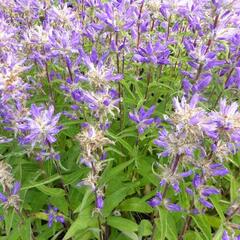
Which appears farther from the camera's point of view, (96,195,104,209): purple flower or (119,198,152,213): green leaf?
(119,198,152,213): green leaf

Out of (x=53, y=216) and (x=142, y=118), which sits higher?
(x=142, y=118)

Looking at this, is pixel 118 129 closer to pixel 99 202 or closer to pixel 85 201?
pixel 99 202

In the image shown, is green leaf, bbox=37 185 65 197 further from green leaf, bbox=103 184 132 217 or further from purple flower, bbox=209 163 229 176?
purple flower, bbox=209 163 229 176

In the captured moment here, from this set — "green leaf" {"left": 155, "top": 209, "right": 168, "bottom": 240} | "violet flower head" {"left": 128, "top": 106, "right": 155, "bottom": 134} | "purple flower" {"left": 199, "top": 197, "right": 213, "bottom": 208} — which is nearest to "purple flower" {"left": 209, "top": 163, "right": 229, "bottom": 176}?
"purple flower" {"left": 199, "top": 197, "right": 213, "bottom": 208}

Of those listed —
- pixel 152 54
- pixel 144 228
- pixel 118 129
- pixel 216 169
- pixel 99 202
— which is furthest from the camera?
pixel 118 129

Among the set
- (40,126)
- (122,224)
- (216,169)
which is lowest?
(122,224)

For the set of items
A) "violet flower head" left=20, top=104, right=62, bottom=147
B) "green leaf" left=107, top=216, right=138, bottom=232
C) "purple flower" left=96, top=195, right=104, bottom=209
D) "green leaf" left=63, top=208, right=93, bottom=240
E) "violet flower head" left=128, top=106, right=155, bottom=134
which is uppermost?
"violet flower head" left=20, top=104, right=62, bottom=147

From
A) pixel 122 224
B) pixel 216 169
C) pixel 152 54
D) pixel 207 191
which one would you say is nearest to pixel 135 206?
pixel 122 224
